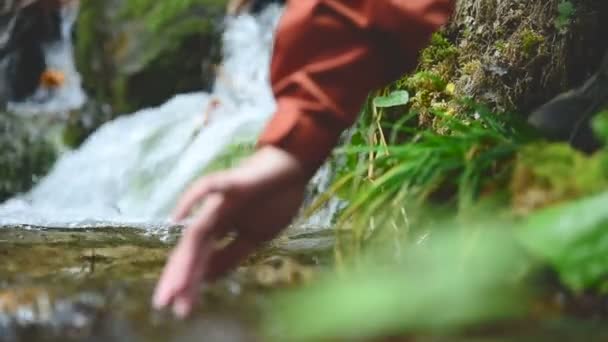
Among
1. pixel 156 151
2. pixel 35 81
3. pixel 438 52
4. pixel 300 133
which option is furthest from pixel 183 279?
pixel 35 81

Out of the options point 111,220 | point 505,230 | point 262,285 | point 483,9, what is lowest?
point 111,220

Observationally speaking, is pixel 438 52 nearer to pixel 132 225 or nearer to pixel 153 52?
pixel 132 225

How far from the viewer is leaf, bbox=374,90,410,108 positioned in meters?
2.95

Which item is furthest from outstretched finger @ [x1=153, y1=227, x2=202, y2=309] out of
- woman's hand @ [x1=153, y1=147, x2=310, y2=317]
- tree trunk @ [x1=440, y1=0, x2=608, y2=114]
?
tree trunk @ [x1=440, y1=0, x2=608, y2=114]

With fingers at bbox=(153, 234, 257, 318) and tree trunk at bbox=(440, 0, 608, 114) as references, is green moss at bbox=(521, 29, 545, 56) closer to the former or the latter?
tree trunk at bbox=(440, 0, 608, 114)

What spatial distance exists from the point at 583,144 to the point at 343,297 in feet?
3.36

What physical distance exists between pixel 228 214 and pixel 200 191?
0.27ft

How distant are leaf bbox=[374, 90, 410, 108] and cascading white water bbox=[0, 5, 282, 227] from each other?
1486 millimetres

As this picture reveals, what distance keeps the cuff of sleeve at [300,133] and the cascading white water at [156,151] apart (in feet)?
8.45

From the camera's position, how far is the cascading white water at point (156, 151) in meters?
4.41

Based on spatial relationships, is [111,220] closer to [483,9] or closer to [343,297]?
[483,9]

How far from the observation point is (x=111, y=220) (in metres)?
4.17

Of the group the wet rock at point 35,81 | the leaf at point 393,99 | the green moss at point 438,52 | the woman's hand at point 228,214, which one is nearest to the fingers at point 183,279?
the woman's hand at point 228,214

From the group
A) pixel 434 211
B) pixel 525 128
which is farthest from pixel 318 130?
pixel 525 128
